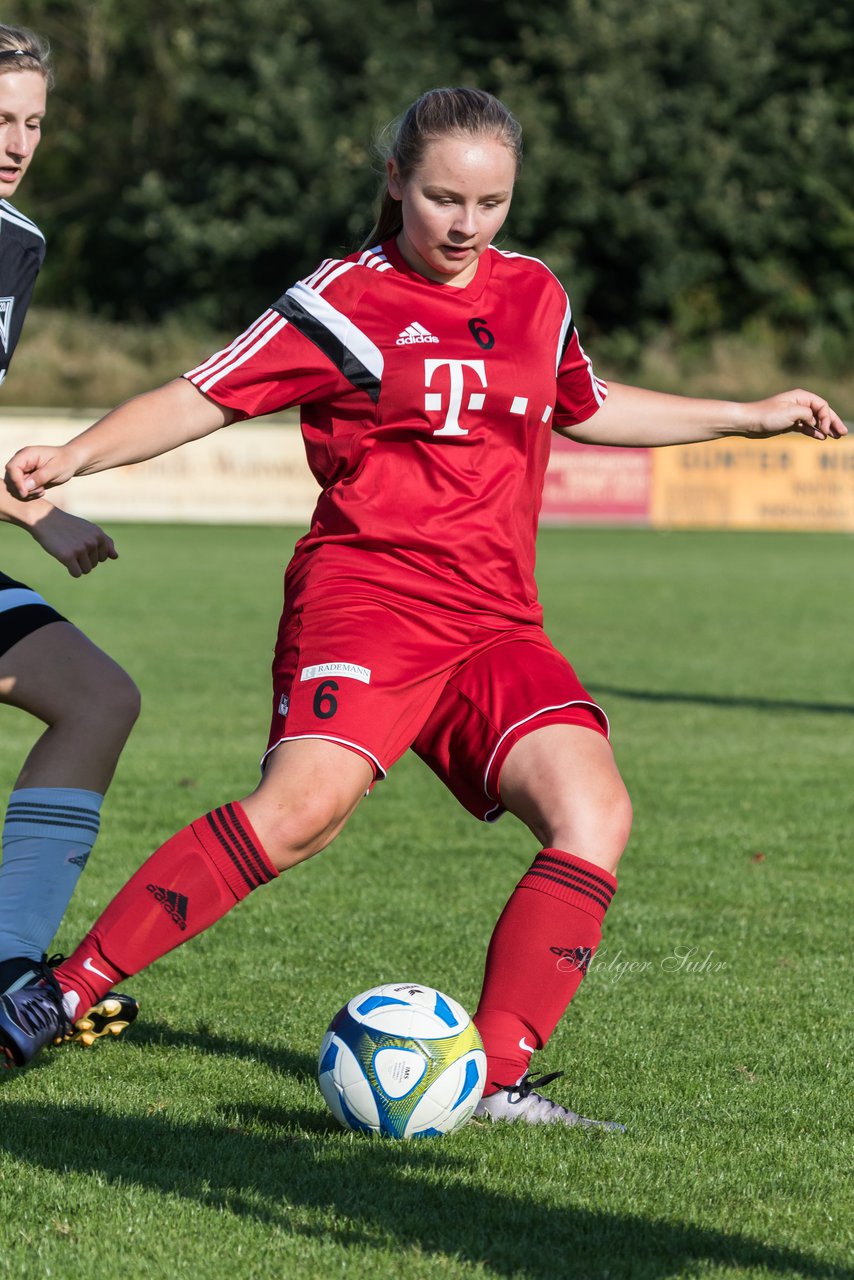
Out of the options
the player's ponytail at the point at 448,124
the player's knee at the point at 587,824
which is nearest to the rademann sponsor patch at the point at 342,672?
the player's knee at the point at 587,824

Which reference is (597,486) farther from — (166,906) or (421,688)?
(166,906)

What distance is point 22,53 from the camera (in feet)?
11.5

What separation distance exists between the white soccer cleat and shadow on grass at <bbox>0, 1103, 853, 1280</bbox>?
0.05m

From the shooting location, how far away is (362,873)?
568 cm

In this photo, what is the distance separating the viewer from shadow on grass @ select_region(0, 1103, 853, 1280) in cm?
261

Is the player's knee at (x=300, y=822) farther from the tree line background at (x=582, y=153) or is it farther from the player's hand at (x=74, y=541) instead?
the tree line background at (x=582, y=153)

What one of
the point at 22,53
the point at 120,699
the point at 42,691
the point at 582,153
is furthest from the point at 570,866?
the point at 582,153

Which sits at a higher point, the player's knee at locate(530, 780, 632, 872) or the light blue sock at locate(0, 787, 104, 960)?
the player's knee at locate(530, 780, 632, 872)

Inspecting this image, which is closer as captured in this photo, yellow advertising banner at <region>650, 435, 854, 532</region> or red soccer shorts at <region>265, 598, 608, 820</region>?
red soccer shorts at <region>265, 598, 608, 820</region>

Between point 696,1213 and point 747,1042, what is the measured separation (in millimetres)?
1095

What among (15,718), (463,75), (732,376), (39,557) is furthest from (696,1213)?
(463,75)

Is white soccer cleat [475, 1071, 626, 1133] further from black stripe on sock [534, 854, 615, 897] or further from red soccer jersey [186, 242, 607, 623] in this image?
red soccer jersey [186, 242, 607, 623]

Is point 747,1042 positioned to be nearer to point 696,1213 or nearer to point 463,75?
point 696,1213

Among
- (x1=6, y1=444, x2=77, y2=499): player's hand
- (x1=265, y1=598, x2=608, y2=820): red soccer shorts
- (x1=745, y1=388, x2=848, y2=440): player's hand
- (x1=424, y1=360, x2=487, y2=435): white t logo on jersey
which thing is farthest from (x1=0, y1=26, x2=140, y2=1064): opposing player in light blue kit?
(x1=745, y1=388, x2=848, y2=440): player's hand
